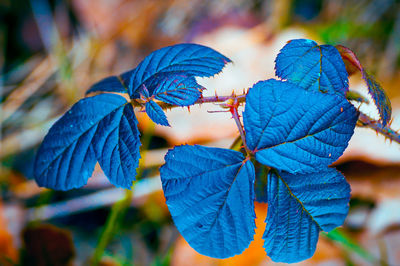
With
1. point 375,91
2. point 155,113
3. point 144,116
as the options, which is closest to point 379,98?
point 375,91

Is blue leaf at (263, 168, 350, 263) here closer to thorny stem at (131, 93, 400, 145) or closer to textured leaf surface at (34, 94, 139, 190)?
thorny stem at (131, 93, 400, 145)

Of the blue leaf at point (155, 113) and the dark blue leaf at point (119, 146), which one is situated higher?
the blue leaf at point (155, 113)

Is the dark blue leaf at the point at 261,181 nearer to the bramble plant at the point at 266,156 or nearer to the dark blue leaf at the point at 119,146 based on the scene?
the bramble plant at the point at 266,156

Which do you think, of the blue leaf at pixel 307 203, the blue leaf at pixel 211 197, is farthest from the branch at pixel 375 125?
the blue leaf at pixel 211 197

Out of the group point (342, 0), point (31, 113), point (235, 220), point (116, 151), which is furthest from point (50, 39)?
point (235, 220)

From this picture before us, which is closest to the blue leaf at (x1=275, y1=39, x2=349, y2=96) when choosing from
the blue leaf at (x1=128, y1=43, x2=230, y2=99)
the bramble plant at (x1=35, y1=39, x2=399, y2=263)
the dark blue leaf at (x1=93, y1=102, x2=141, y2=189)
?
the bramble plant at (x1=35, y1=39, x2=399, y2=263)
